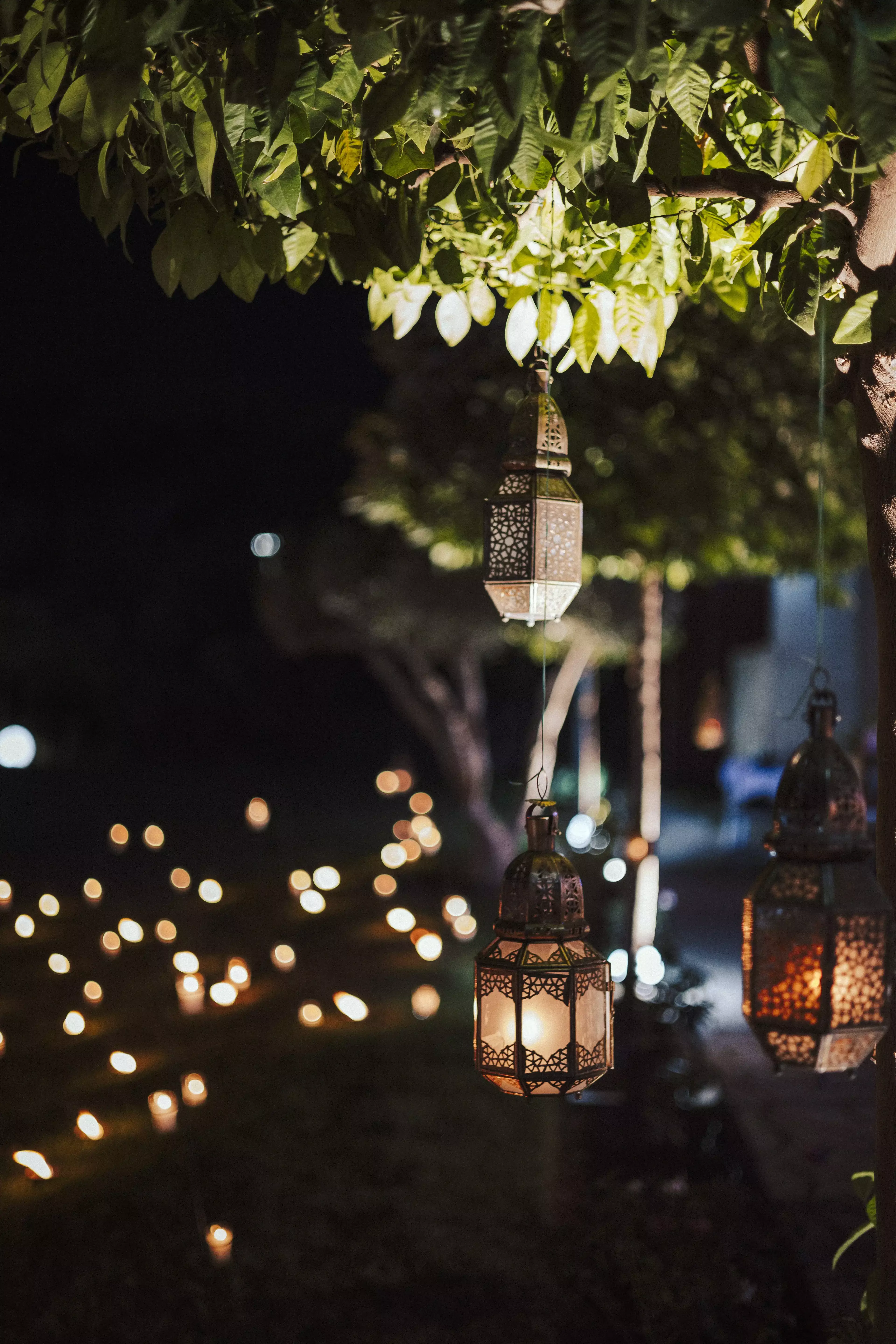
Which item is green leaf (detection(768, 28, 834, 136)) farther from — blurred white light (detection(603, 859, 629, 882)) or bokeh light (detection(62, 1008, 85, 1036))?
blurred white light (detection(603, 859, 629, 882))

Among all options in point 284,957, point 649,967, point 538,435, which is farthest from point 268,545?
point 538,435

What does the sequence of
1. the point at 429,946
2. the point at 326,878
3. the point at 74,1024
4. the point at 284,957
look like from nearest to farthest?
the point at 74,1024 → the point at 429,946 → the point at 326,878 → the point at 284,957

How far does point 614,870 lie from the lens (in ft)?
38.7

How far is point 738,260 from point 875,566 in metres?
0.98

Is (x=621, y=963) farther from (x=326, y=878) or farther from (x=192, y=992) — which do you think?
(x=192, y=992)

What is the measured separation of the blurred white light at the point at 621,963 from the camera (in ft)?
23.0

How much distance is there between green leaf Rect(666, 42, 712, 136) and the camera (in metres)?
1.86

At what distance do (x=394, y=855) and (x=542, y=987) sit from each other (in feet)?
34.7

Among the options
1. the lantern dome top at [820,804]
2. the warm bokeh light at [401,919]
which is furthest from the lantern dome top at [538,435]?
the warm bokeh light at [401,919]

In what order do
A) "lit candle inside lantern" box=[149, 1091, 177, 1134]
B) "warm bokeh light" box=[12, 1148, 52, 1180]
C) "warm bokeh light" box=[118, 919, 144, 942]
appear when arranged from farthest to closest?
"warm bokeh light" box=[118, 919, 144, 942], "lit candle inside lantern" box=[149, 1091, 177, 1134], "warm bokeh light" box=[12, 1148, 52, 1180]

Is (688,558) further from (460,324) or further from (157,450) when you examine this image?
(157,450)

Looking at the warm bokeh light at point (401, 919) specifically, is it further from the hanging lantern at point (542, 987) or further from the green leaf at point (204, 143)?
the green leaf at point (204, 143)

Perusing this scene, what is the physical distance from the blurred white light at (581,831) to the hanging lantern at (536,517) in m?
11.1

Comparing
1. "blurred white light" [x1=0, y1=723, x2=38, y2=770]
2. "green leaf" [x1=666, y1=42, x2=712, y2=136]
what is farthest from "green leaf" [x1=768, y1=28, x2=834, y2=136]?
"blurred white light" [x1=0, y1=723, x2=38, y2=770]
